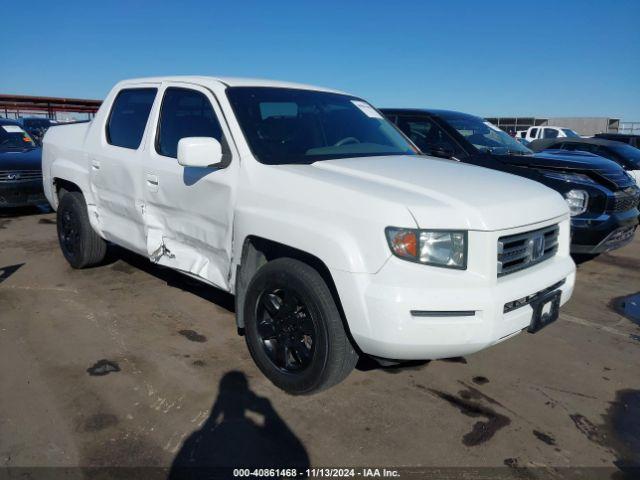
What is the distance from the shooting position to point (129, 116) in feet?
14.6

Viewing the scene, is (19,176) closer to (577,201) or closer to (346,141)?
(346,141)

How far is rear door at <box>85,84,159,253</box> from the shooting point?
4125 mm

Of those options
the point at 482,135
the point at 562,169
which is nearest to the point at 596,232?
the point at 562,169

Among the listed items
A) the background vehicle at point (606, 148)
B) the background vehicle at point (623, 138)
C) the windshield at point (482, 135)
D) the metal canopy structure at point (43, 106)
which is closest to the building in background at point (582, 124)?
the background vehicle at point (623, 138)

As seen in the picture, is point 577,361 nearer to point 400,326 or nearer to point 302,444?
point 400,326

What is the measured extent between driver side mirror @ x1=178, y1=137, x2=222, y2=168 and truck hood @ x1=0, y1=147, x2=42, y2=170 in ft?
20.0

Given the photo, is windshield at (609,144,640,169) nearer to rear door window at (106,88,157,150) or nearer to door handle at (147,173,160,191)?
rear door window at (106,88,157,150)

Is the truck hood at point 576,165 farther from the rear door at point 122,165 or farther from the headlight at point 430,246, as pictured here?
the rear door at point 122,165

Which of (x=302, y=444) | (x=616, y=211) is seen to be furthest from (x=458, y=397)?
(x=616, y=211)

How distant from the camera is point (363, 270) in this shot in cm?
249

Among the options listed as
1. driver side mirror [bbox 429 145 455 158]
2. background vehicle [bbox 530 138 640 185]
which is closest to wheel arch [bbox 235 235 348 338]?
driver side mirror [bbox 429 145 455 158]

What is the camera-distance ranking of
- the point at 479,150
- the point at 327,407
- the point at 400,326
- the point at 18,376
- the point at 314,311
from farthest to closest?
the point at 479,150 → the point at 18,376 → the point at 327,407 → the point at 314,311 → the point at 400,326

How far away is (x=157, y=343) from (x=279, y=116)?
1856 mm

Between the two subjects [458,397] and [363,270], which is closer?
[363,270]
